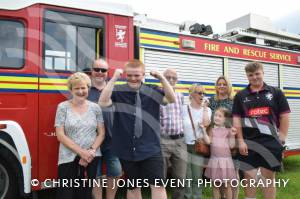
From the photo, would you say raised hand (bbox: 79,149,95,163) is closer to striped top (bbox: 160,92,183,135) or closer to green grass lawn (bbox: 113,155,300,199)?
striped top (bbox: 160,92,183,135)

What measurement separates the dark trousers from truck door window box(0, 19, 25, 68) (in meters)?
1.44

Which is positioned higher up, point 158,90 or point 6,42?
point 6,42

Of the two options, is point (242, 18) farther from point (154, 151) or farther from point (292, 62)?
point (154, 151)

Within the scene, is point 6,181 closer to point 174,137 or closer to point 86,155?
point 86,155

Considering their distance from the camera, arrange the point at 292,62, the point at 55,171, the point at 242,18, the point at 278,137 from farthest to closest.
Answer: the point at 242,18 → the point at 292,62 → the point at 55,171 → the point at 278,137

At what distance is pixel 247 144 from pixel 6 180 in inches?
113

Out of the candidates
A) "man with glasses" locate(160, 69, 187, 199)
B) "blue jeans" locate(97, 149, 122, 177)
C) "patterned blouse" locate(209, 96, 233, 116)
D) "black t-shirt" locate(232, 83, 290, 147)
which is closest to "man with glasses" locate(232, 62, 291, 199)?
"black t-shirt" locate(232, 83, 290, 147)

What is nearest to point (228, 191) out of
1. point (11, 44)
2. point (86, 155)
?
point (86, 155)

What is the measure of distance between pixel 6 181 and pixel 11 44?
1631 mm

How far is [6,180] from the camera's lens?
3908 mm

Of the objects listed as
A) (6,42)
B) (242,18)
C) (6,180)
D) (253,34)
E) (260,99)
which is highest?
(242,18)

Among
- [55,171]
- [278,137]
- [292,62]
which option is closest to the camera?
[278,137]

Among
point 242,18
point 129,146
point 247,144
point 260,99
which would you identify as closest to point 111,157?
point 129,146

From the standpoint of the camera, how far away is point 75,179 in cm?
330
